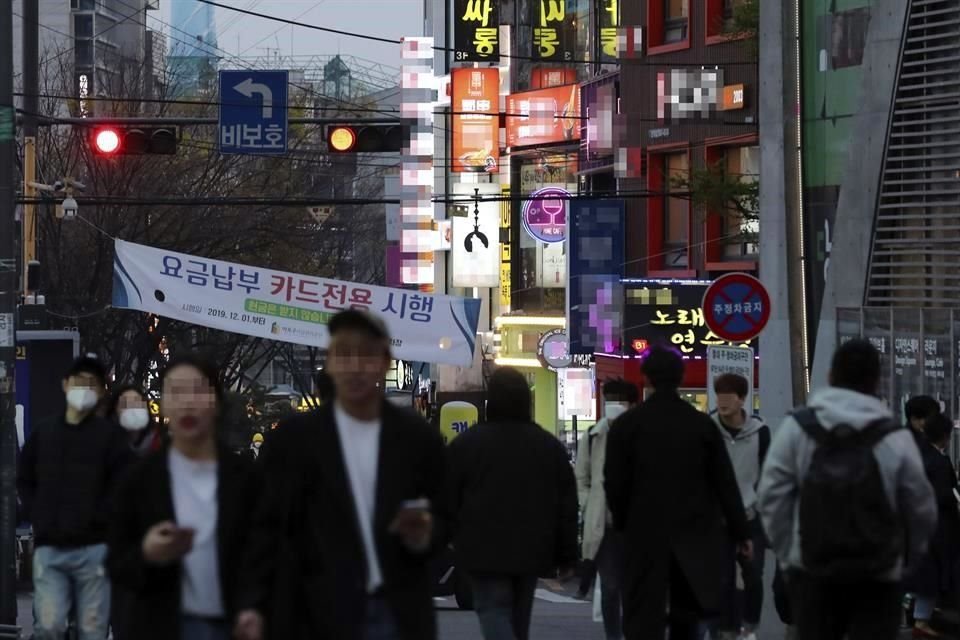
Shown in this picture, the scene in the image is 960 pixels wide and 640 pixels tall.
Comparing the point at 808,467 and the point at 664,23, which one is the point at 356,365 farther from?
the point at 664,23

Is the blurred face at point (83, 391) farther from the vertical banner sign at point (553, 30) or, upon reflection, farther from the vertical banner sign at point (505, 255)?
the vertical banner sign at point (505, 255)

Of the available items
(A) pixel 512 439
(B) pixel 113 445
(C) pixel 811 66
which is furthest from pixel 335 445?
(C) pixel 811 66

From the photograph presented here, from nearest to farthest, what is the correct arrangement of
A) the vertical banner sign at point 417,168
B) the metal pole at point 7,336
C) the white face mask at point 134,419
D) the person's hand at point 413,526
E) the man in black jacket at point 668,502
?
the person's hand at point 413,526, the man in black jacket at point 668,502, the white face mask at point 134,419, the metal pole at point 7,336, the vertical banner sign at point 417,168

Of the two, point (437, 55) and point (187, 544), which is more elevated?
point (437, 55)

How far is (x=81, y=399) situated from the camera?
379 inches

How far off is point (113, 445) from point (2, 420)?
387 centimetres

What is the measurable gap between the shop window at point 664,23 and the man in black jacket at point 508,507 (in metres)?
25.3

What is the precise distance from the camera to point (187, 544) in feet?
19.9

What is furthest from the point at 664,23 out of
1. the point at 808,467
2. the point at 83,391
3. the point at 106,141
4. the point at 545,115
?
Answer: the point at 808,467

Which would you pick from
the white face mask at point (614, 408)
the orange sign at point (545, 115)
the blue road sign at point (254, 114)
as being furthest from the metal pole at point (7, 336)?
the orange sign at point (545, 115)

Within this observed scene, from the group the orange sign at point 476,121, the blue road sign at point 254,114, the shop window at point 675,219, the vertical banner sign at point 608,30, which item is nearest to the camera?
the blue road sign at point 254,114

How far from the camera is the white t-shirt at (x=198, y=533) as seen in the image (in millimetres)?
6180

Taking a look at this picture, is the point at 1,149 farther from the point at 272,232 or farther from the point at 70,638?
the point at 272,232

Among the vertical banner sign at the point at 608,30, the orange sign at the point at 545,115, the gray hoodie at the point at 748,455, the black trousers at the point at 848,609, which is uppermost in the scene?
the vertical banner sign at the point at 608,30
